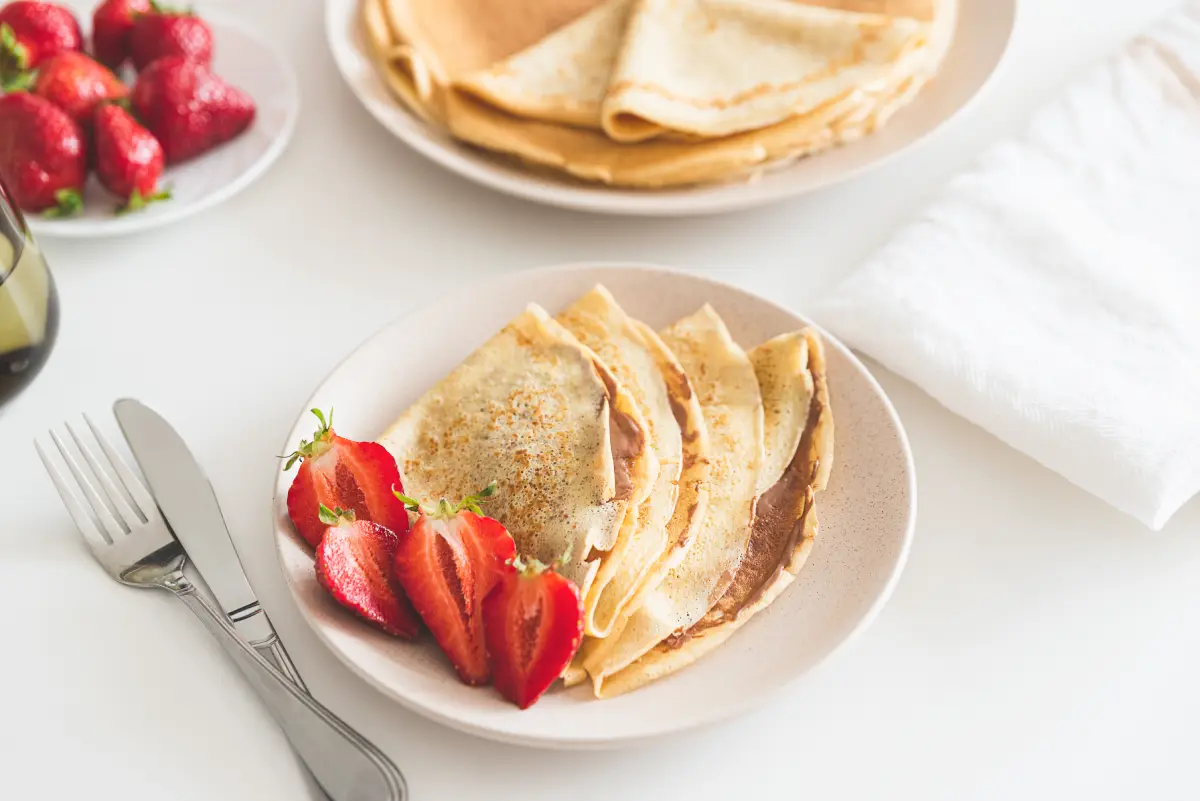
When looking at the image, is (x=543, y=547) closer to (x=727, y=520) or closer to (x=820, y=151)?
(x=727, y=520)

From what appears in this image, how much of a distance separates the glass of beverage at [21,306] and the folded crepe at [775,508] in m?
0.74

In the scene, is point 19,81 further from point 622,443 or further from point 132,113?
point 622,443

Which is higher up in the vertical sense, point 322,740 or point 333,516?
point 333,516

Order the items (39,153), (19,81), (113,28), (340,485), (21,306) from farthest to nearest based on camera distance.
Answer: (113,28) → (19,81) → (39,153) → (21,306) → (340,485)

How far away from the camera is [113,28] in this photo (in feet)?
5.17

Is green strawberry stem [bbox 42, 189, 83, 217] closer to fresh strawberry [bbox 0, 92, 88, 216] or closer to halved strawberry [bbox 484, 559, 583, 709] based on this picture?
fresh strawberry [bbox 0, 92, 88, 216]

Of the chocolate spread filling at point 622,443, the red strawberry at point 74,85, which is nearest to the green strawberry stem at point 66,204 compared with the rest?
the red strawberry at point 74,85

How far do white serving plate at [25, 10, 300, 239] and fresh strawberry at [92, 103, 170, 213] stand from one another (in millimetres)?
21

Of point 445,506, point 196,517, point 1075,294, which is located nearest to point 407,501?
point 445,506

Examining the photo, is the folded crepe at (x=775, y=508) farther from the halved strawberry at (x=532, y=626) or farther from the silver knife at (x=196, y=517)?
the silver knife at (x=196, y=517)

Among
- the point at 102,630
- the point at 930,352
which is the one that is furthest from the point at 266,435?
the point at 930,352

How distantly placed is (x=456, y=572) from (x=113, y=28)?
A: 3.68 feet

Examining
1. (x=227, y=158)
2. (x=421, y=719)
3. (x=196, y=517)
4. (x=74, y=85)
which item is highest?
(x=74, y=85)

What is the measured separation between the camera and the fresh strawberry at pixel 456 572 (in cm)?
89
